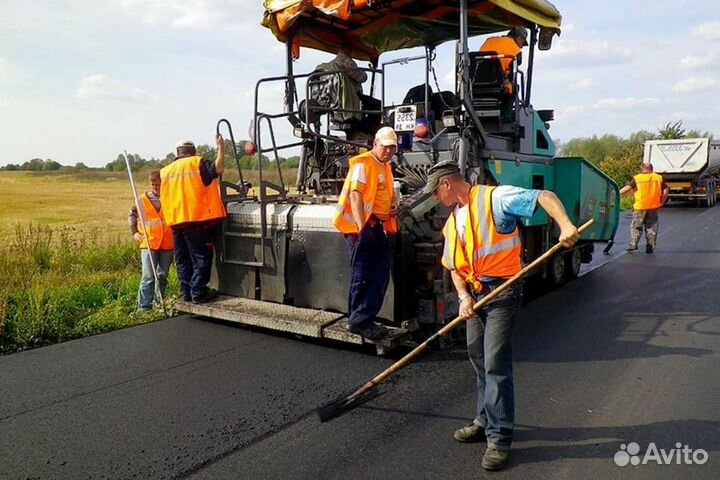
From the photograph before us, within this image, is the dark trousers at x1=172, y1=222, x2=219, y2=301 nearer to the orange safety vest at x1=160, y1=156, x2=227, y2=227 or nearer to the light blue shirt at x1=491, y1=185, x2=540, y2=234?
the orange safety vest at x1=160, y1=156, x2=227, y2=227

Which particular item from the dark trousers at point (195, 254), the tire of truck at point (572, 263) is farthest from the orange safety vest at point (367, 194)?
the tire of truck at point (572, 263)

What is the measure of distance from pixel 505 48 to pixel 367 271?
11.4 feet

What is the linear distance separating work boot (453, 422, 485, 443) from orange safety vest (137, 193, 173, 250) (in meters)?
4.50

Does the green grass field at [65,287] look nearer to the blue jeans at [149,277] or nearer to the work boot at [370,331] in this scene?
the blue jeans at [149,277]

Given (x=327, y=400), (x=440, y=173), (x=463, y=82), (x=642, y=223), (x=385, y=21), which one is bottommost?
(x=327, y=400)

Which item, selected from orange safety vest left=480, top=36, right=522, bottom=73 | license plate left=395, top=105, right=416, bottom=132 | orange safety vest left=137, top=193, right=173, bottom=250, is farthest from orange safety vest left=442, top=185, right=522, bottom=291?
orange safety vest left=137, top=193, right=173, bottom=250

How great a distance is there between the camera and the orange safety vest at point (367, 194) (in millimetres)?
4570

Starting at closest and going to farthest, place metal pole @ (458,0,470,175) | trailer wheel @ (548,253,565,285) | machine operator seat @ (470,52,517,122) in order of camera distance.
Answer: metal pole @ (458,0,470,175), machine operator seat @ (470,52,517,122), trailer wheel @ (548,253,565,285)

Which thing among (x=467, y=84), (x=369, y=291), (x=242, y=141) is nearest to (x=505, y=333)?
(x=369, y=291)

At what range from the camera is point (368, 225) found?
461 centimetres

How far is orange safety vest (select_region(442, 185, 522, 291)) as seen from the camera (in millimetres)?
3045

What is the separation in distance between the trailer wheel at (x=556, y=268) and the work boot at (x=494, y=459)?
15.9ft

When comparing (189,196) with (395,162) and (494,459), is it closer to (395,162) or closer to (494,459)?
(395,162)

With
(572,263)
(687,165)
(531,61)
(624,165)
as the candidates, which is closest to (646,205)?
(572,263)
